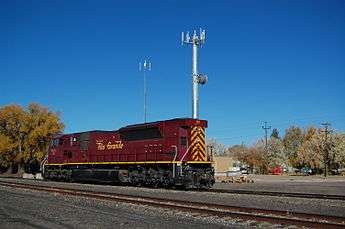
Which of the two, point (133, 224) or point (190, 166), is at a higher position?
point (190, 166)

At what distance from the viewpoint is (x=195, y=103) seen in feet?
135

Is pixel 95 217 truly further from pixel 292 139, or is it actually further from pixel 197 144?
pixel 292 139

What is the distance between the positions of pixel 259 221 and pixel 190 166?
46.2ft

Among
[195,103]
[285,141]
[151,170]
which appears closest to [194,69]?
[195,103]

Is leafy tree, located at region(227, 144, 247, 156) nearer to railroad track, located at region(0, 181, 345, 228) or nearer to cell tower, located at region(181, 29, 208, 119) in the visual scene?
cell tower, located at region(181, 29, 208, 119)

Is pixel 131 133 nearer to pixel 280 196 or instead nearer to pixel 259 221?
pixel 280 196

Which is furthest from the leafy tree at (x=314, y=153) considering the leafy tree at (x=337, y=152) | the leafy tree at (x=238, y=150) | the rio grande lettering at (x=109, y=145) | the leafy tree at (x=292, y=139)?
the rio grande lettering at (x=109, y=145)

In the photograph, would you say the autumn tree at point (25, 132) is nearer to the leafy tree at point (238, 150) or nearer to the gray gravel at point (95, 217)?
the gray gravel at point (95, 217)

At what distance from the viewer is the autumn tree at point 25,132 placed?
65.8 metres

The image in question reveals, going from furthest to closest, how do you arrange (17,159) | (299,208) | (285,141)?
1. (285,141)
2. (17,159)
3. (299,208)

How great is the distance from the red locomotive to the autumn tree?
30678mm

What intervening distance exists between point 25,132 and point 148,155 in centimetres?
4205

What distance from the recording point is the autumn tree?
216 feet

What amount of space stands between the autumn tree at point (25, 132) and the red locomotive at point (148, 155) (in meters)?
30.7
